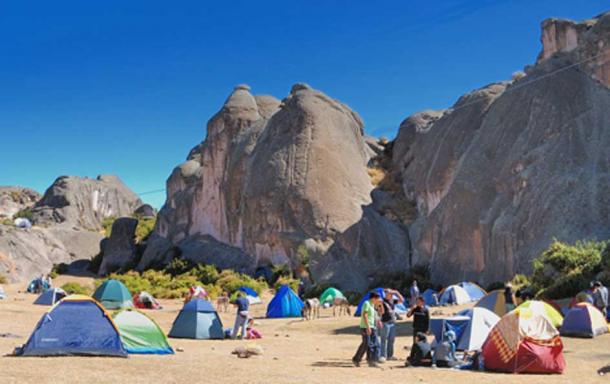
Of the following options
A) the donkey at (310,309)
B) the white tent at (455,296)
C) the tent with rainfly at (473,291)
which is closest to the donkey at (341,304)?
the donkey at (310,309)

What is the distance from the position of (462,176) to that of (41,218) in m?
67.7

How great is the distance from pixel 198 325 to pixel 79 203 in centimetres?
7977

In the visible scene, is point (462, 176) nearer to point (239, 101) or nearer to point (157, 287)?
point (157, 287)

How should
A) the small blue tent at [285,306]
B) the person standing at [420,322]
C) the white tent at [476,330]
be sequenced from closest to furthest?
the person standing at [420,322]
the white tent at [476,330]
the small blue tent at [285,306]

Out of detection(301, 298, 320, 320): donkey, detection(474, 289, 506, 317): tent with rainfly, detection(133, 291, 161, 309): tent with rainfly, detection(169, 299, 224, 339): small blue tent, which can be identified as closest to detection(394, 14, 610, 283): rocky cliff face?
detection(474, 289, 506, 317): tent with rainfly

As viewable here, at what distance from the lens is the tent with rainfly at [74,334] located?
1362cm

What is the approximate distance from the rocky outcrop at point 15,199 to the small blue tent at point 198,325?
96.1 m

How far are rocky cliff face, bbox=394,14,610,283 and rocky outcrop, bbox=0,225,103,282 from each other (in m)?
36.5

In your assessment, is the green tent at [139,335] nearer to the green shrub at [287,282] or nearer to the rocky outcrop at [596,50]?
the rocky outcrop at [596,50]

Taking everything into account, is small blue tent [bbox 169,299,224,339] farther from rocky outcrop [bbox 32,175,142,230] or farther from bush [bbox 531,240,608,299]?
rocky outcrop [bbox 32,175,142,230]

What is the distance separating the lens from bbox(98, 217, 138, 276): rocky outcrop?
215 ft

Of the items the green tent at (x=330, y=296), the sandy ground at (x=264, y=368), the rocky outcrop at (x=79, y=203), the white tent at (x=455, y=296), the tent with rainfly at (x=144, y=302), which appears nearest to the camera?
the sandy ground at (x=264, y=368)

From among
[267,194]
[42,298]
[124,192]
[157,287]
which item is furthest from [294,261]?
[124,192]

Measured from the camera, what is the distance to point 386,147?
64.2 meters
